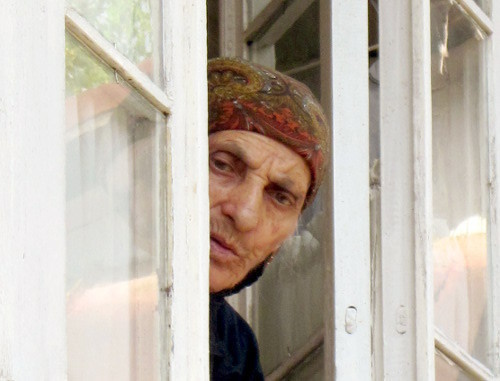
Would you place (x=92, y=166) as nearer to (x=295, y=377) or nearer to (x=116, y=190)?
(x=116, y=190)

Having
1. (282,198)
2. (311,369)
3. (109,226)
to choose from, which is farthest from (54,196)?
(311,369)

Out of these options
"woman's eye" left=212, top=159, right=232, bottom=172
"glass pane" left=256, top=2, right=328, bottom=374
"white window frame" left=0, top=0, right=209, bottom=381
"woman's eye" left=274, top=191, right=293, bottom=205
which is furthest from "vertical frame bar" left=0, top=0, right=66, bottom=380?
"glass pane" left=256, top=2, right=328, bottom=374

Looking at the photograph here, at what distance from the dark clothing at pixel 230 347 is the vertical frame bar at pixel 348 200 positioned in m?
0.55

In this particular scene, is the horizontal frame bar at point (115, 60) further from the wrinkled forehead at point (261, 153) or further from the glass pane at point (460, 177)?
the glass pane at point (460, 177)

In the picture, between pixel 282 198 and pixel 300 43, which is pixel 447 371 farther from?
pixel 300 43

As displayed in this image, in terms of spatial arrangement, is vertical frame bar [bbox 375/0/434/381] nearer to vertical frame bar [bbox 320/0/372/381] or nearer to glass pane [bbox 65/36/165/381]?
vertical frame bar [bbox 320/0/372/381]

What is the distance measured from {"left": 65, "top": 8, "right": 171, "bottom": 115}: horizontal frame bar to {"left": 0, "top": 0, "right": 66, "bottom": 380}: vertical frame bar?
7cm

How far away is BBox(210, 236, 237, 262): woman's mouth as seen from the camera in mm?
2850

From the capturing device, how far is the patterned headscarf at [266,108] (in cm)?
295

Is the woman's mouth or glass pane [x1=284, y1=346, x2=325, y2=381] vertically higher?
the woman's mouth

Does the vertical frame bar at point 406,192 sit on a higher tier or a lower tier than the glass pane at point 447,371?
higher

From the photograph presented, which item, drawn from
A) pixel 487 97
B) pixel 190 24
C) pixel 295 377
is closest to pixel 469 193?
pixel 487 97

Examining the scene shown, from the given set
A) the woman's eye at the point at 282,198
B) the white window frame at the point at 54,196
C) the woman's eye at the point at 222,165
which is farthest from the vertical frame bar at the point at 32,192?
the woman's eye at the point at 282,198

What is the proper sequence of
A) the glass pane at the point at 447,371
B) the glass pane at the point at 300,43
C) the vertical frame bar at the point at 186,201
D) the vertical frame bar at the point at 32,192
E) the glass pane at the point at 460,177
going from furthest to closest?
1. the glass pane at the point at 300,43
2. the glass pane at the point at 460,177
3. the glass pane at the point at 447,371
4. the vertical frame bar at the point at 186,201
5. the vertical frame bar at the point at 32,192
